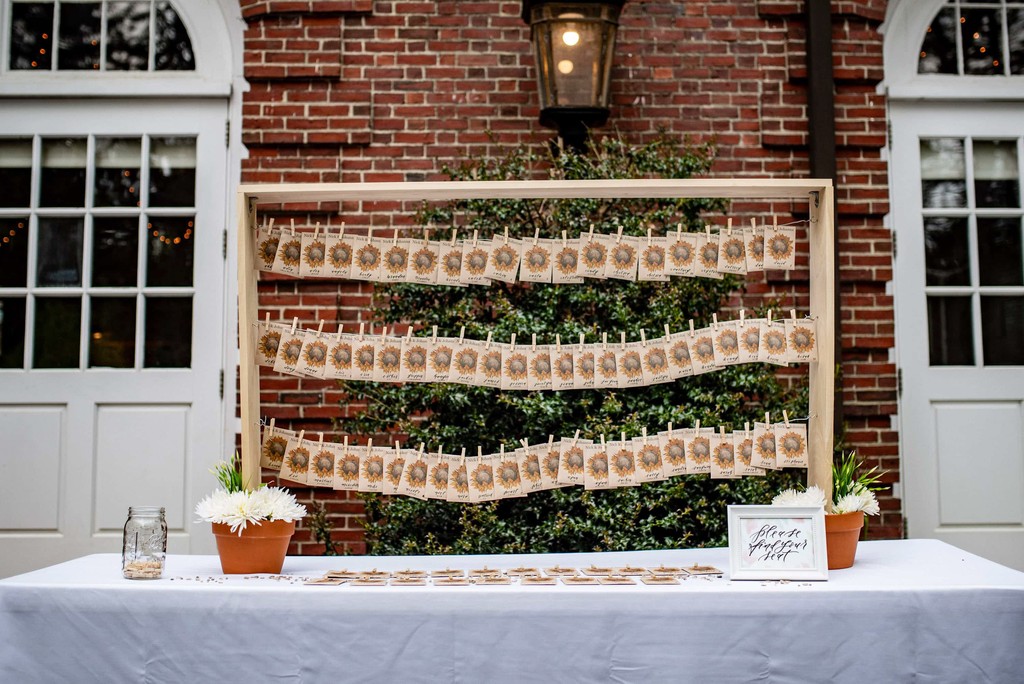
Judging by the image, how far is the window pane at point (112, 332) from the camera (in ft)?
14.7

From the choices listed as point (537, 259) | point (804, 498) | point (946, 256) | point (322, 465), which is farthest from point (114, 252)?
point (946, 256)

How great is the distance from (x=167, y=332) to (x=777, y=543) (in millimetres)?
3324

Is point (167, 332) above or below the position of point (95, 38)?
below

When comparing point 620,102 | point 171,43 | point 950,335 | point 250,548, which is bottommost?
point 250,548

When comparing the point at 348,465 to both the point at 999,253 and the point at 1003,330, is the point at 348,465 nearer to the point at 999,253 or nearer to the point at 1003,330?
the point at 1003,330

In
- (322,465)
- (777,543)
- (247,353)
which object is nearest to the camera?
(777,543)

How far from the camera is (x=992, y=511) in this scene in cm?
Answer: 453

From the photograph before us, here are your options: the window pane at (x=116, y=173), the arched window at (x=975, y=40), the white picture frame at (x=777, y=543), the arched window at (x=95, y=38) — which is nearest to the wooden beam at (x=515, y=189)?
the white picture frame at (x=777, y=543)

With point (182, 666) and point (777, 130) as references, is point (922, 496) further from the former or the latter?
point (182, 666)

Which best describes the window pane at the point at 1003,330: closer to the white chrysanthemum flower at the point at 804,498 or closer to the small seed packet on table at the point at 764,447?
the small seed packet on table at the point at 764,447

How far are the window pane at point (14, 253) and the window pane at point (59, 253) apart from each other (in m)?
0.08

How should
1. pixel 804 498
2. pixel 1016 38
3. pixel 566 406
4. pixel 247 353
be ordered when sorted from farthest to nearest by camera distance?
pixel 1016 38, pixel 566 406, pixel 247 353, pixel 804 498

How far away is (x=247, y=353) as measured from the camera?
2.84m

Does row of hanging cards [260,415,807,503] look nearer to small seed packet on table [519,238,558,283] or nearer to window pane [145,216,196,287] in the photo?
small seed packet on table [519,238,558,283]
